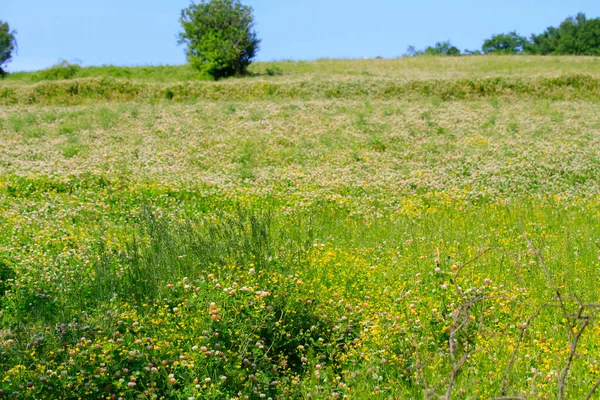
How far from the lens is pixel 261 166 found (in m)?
18.5

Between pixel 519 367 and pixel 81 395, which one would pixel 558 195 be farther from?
pixel 81 395

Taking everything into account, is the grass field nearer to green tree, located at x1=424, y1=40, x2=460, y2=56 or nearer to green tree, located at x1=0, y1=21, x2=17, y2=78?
green tree, located at x1=0, y1=21, x2=17, y2=78

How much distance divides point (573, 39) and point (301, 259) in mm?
118539

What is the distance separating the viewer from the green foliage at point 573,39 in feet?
355

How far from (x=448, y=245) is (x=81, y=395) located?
242 inches

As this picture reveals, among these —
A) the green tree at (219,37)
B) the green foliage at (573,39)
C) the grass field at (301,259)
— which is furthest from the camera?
the green foliage at (573,39)

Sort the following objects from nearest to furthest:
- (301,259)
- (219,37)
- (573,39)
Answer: (301,259)
(219,37)
(573,39)

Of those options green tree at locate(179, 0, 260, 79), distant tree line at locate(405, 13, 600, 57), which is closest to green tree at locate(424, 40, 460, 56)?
distant tree line at locate(405, 13, 600, 57)

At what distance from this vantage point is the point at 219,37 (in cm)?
5206

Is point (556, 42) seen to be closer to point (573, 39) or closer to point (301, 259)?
point (573, 39)

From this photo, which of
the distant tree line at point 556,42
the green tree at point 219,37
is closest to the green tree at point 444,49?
the distant tree line at point 556,42

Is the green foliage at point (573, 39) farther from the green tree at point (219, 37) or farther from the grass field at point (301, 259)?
the grass field at point (301, 259)

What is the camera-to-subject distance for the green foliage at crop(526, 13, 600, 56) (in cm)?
10831

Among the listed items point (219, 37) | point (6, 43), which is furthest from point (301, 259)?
point (6, 43)
